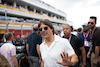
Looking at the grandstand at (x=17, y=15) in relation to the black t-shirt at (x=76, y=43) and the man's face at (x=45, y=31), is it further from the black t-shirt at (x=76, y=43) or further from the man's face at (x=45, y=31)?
the man's face at (x=45, y=31)

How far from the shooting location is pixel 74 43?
210cm

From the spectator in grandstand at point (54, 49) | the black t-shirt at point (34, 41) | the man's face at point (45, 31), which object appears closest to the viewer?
A: the spectator in grandstand at point (54, 49)

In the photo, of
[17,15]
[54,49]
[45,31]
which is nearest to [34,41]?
[45,31]

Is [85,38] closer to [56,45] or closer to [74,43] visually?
[74,43]

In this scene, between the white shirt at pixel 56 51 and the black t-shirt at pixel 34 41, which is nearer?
the white shirt at pixel 56 51

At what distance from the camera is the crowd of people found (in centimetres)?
134

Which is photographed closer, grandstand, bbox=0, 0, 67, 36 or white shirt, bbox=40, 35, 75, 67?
white shirt, bbox=40, 35, 75, 67

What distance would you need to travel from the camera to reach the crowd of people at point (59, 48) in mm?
1338

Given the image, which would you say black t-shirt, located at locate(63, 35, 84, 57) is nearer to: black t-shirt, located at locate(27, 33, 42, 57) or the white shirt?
the white shirt

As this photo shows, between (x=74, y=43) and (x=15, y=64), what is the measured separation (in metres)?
1.81

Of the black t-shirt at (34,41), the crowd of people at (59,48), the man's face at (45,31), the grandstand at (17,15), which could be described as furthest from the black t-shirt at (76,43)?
the grandstand at (17,15)

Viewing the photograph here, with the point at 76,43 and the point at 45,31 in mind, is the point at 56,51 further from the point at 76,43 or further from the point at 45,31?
the point at 76,43

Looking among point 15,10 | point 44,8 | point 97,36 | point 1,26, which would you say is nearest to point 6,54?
point 97,36

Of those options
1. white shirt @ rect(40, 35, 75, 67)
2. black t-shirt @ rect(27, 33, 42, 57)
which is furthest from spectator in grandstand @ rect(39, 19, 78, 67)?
black t-shirt @ rect(27, 33, 42, 57)
